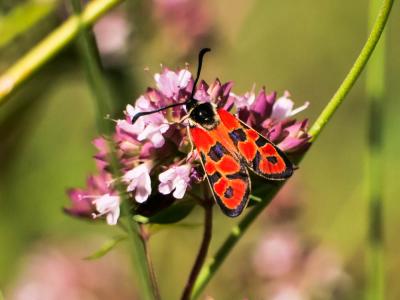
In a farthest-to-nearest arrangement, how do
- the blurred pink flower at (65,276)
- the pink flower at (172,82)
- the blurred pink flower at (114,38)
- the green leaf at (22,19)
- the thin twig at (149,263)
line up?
the blurred pink flower at (114,38), the blurred pink flower at (65,276), the green leaf at (22,19), the pink flower at (172,82), the thin twig at (149,263)

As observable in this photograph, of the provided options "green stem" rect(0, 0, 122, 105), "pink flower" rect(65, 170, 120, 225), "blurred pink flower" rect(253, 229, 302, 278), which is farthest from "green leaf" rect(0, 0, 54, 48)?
"blurred pink flower" rect(253, 229, 302, 278)

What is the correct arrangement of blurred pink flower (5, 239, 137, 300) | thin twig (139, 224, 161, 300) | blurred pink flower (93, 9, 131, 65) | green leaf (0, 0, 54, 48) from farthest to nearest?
blurred pink flower (93, 9, 131, 65) → blurred pink flower (5, 239, 137, 300) → green leaf (0, 0, 54, 48) → thin twig (139, 224, 161, 300)

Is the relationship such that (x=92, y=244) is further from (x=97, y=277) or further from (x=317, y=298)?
(x=317, y=298)

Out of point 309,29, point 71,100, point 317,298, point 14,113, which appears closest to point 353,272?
point 317,298

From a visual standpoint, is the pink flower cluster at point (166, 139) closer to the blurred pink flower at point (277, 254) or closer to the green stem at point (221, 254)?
the green stem at point (221, 254)

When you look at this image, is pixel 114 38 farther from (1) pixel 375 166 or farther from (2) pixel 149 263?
(2) pixel 149 263

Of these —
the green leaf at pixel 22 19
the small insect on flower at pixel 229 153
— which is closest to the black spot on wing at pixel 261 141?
the small insect on flower at pixel 229 153

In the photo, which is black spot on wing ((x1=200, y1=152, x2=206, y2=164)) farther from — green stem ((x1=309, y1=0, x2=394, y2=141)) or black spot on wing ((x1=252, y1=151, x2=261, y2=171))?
green stem ((x1=309, y1=0, x2=394, y2=141))
